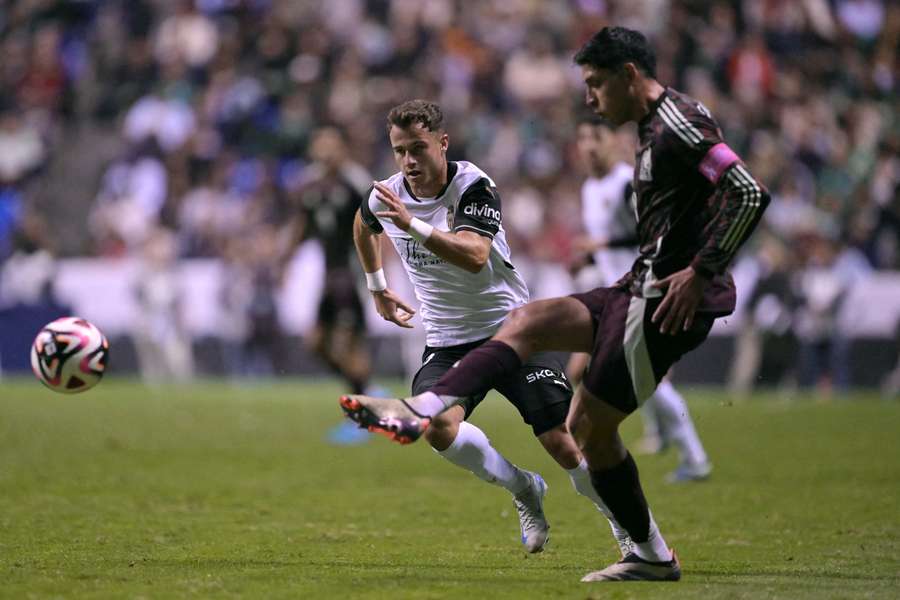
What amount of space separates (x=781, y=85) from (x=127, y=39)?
40.8 ft

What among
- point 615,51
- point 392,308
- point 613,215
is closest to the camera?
point 615,51

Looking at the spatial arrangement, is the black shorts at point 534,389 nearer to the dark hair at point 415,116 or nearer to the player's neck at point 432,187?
the player's neck at point 432,187

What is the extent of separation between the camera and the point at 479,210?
702cm

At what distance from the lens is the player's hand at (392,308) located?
7.57 metres

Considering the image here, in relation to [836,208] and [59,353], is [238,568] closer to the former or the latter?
[59,353]

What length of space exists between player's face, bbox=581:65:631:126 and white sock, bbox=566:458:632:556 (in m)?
1.86

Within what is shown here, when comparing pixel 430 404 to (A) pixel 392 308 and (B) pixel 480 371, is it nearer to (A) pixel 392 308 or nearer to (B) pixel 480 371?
(B) pixel 480 371

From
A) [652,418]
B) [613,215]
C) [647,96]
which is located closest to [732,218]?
[647,96]

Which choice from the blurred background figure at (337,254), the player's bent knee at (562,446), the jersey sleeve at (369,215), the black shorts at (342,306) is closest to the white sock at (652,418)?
the blurred background figure at (337,254)

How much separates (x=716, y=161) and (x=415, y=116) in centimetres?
176

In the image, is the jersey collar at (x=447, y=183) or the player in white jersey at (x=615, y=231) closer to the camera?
the jersey collar at (x=447, y=183)

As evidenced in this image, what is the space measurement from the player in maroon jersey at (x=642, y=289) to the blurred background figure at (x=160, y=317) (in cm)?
1675

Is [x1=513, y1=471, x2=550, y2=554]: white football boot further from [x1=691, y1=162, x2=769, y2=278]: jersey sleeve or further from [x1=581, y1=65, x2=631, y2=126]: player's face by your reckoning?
[x1=581, y1=65, x2=631, y2=126]: player's face

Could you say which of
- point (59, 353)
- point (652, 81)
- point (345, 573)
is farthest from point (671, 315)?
point (59, 353)
